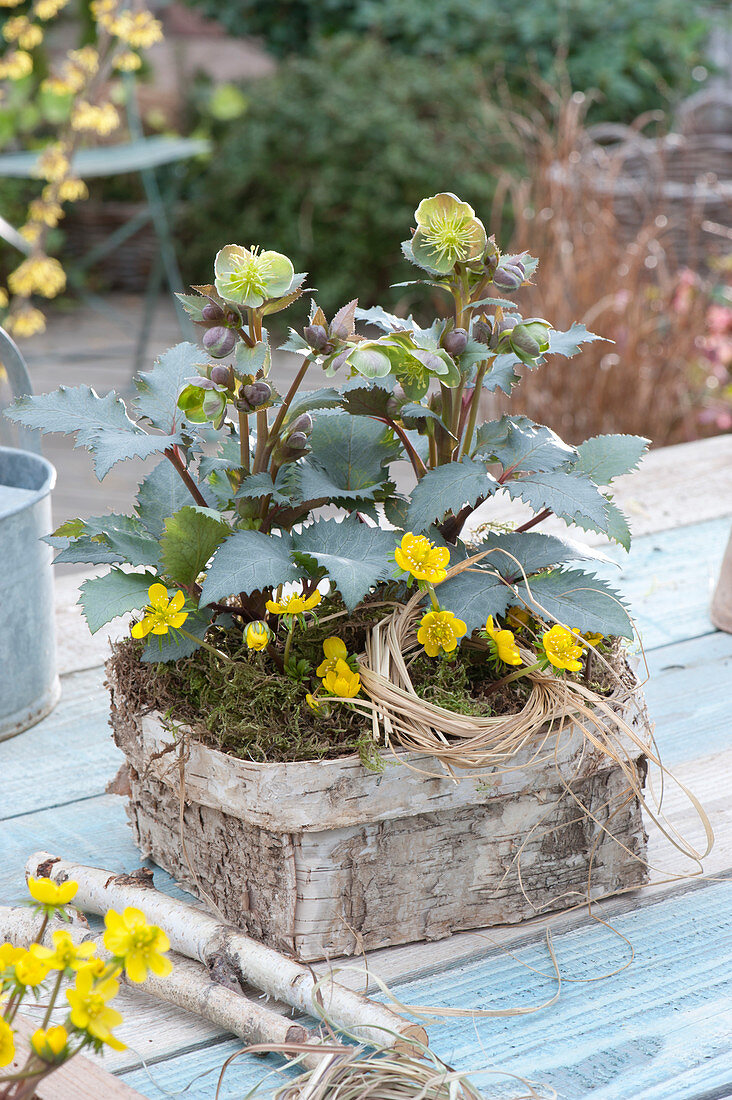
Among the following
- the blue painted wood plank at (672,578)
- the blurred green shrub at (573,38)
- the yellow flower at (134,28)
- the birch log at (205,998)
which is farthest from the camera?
the blurred green shrub at (573,38)

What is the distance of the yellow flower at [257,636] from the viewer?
1.96 ft

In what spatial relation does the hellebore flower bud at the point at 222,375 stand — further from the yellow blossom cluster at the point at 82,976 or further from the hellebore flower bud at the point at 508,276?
the yellow blossom cluster at the point at 82,976

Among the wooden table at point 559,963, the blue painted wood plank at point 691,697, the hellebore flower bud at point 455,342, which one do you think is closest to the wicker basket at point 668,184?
the blue painted wood plank at point 691,697

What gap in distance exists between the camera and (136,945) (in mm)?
396

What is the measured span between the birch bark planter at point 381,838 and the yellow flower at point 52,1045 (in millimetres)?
218

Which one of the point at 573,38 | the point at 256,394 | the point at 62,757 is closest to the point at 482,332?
the point at 256,394

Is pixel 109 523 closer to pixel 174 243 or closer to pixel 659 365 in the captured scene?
pixel 659 365

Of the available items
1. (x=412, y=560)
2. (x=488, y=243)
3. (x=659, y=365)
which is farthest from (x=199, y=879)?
(x=659, y=365)

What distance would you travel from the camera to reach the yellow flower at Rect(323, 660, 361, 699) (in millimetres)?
605

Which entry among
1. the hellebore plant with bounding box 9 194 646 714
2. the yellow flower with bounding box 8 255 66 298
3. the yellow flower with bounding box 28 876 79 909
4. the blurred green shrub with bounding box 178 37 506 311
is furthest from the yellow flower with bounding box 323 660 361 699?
the blurred green shrub with bounding box 178 37 506 311

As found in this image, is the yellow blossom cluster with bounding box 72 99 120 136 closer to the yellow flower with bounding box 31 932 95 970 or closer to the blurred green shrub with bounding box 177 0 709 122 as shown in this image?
the yellow flower with bounding box 31 932 95 970

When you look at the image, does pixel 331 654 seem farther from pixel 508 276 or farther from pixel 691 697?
pixel 691 697

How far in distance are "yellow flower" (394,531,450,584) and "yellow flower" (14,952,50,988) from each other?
27 centimetres

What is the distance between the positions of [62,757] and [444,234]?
1.69 feet
